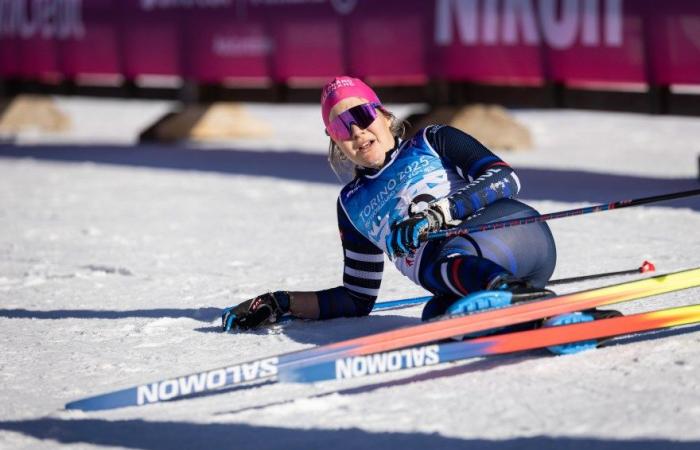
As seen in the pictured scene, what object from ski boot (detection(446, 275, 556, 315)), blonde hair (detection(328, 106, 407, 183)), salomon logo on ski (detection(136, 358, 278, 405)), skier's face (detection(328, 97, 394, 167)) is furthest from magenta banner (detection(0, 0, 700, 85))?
salomon logo on ski (detection(136, 358, 278, 405))

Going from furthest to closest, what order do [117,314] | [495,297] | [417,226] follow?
[117,314], [417,226], [495,297]

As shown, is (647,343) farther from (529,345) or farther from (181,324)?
(181,324)

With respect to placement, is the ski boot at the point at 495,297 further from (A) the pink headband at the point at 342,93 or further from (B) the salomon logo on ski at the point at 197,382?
(A) the pink headband at the point at 342,93

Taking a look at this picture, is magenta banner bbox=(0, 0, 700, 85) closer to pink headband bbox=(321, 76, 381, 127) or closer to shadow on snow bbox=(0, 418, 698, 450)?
pink headband bbox=(321, 76, 381, 127)

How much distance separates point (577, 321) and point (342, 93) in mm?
1223

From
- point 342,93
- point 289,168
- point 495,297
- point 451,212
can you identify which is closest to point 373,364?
point 495,297

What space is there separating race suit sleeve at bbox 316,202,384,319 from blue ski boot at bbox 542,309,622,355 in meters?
0.92

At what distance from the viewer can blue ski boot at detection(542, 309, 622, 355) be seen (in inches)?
149

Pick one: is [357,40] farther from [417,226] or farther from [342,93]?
[417,226]

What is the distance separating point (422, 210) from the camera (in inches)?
161

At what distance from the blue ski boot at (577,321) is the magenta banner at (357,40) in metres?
5.86

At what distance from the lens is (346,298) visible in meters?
4.62

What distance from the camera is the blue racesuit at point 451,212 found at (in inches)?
159

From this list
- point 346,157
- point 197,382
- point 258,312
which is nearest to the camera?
point 197,382
